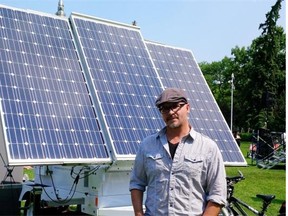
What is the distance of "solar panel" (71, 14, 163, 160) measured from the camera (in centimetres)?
751

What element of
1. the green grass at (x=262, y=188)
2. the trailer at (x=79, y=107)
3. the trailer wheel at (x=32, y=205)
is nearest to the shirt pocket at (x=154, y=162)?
the trailer at (x=79, y=107)

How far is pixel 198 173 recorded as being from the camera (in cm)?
356

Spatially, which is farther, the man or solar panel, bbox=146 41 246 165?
solar panel, bbox=146 41 246 165

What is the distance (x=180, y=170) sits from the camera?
3.54 m

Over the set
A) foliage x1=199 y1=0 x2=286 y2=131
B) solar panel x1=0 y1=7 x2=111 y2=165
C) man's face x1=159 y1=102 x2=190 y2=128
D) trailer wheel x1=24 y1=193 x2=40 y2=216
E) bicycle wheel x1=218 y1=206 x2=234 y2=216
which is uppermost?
→ foliage x1=199 y1=0 x2=286 y2=131

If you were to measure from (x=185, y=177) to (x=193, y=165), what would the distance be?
0.35ft

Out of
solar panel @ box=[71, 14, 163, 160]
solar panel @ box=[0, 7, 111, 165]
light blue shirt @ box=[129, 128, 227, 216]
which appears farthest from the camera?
solar panel @ box=[71, 14, 163, 160]

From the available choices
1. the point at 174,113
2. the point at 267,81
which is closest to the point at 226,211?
the point at 174,113

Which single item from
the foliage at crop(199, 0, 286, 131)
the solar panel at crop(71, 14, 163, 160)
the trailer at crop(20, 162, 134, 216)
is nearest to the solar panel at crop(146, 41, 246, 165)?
the solar panel at crop(71, 14, 163, 160)

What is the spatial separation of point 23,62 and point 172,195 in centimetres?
471

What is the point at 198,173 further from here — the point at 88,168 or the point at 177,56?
the point at 177,56

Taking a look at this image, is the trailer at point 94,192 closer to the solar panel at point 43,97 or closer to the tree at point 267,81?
the solar panel at point 43,97

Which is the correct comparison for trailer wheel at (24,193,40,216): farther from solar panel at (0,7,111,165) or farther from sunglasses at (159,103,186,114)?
sunglasses at (159,103,186,114)

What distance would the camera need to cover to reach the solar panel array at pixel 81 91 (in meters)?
6.70
